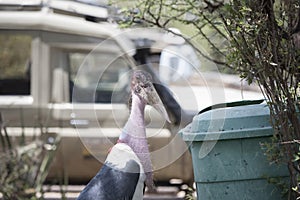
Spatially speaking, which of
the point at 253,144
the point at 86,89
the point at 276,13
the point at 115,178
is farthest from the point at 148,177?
the point at 86,89

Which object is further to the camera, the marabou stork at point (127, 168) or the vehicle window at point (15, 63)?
the vehicle window at point (15, 63)

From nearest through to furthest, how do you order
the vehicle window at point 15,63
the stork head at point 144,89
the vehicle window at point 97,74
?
1. the stork head at point 144,89
2. the vehicle window at point 97,74
3. the vehicle window at point 15,63

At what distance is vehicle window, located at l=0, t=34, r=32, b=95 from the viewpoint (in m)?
9.58

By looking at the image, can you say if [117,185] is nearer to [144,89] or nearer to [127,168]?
[127,168]

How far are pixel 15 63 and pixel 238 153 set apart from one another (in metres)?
6.38

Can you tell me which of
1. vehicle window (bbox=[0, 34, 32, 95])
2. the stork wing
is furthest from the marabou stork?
vehicle window (bbox=[0, 34, 32, 95])

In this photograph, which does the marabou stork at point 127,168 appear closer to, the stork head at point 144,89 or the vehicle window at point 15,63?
the stork head at point 144,89

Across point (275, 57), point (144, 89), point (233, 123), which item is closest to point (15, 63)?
point (144, 89)

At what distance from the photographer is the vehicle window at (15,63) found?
9.58 metres

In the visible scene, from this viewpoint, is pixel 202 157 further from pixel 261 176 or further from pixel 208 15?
pixel 208 15

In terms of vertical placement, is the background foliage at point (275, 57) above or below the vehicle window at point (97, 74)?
above

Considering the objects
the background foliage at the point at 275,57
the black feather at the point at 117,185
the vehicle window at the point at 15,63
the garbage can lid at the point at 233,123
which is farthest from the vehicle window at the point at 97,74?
the black feather at the point at 117,185

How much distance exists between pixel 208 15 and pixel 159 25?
0.37 m

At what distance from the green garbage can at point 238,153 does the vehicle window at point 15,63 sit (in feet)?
19.3
